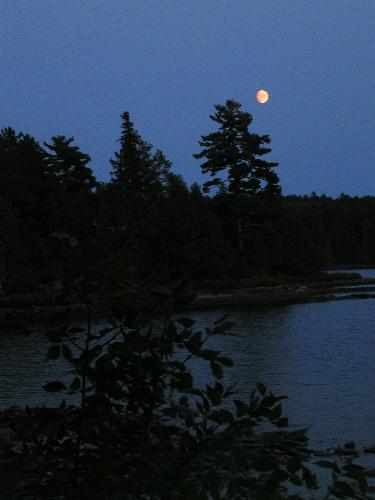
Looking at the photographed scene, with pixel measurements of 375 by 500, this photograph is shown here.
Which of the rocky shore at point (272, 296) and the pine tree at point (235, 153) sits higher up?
the pine tree at point (235, 153)

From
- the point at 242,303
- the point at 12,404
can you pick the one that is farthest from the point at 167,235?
the point at 12,404

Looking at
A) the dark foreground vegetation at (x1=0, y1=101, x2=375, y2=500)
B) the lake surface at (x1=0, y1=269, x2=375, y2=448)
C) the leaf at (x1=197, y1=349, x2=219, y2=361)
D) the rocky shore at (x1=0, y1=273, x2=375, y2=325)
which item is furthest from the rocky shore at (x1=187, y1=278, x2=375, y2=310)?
the leaf at (x1=197, y1=349, x2=219, y2=361)

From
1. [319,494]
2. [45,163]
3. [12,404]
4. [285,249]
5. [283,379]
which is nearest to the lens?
[319,494]

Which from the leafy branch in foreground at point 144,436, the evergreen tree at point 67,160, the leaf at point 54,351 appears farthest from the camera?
the evergreen tree at point 67,160

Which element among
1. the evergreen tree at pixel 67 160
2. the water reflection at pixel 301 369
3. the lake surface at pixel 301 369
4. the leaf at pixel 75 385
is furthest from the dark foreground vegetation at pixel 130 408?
the evergreen tree at pixel 67 160

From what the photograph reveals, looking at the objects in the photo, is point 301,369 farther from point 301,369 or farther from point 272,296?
point 272,296

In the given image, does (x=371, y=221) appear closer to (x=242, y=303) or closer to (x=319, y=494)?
(x=242, y=303)

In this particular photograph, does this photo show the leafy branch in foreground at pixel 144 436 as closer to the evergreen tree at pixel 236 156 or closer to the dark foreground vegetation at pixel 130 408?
the dark foreground vegetation at pixel 130 408

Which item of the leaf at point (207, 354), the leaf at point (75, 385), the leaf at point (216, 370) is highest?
the leaf at point (207, 354)

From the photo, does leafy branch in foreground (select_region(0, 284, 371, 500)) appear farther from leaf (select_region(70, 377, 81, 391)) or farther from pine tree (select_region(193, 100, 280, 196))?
Result: pine tree (select_region(193, 100, 280, 196))

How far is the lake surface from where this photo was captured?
14320mm

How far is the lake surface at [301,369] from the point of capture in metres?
14.3

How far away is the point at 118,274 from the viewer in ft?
9.87

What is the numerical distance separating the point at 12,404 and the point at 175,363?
571 inches
